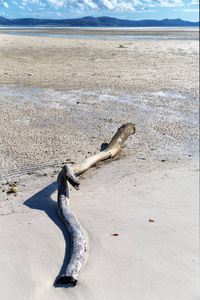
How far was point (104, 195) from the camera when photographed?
4773 mm

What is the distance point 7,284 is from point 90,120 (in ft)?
18.2

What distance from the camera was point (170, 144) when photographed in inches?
270

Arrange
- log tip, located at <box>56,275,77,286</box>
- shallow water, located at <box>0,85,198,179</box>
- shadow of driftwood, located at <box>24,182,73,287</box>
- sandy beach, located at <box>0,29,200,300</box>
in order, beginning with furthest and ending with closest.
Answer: shallow water, located at <box>0,85,198,179</box>
shadow of driftwood, located at <box>24,182,73,287</box>
sandy beach, located at <box>0,29,200,300</box>
log tip, located at <box>56,275,77,286</box>

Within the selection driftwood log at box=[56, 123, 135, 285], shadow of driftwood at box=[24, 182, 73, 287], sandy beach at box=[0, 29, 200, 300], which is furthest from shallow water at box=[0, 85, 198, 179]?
shadow of driftwood at box=[24, 182, 73, 287]

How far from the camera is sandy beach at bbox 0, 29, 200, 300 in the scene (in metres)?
3.19

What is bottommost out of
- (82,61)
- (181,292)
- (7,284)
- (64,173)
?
(181,292)

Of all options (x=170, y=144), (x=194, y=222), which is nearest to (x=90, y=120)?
(x=170, y=144)

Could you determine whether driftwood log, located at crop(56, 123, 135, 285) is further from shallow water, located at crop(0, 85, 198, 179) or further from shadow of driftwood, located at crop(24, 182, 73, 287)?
shallow water, located at crop(0, 85, 198, 179)

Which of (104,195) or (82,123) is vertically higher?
(82,123)

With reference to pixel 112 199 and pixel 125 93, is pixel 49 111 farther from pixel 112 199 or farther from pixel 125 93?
pixel 112 199

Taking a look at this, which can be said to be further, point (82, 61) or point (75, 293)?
point (82, 61)

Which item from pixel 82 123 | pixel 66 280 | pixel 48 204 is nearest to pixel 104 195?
pixel 48 204

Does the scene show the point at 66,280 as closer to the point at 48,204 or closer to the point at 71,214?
the point at 71,214

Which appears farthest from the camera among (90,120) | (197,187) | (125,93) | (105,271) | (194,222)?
(125,93)
